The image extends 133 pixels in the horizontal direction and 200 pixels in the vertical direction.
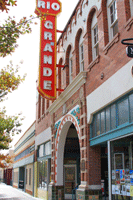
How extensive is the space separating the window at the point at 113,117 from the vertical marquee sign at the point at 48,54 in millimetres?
4769

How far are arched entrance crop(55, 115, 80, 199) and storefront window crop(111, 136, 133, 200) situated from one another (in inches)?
278

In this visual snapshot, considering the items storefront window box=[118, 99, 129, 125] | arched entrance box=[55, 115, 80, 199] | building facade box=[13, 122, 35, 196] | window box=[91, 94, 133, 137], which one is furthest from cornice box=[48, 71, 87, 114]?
building facade box=[13, 122, 35, 196]

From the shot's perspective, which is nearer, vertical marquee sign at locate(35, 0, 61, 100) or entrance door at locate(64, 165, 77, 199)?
vertical marquee sign at locate(35, 0, 61, 100)

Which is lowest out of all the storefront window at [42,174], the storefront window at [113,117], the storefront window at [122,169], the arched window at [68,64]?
the storefront window at [42,174]

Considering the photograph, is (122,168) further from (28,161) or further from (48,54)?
(28,161)

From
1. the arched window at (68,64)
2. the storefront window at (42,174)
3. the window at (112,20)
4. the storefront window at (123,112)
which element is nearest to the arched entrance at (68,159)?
the storefront window at (42,174)

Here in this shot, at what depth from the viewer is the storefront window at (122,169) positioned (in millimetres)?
8984

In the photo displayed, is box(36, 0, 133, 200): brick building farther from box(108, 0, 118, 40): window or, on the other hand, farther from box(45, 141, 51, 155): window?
box(45, 141, 51, 155): window

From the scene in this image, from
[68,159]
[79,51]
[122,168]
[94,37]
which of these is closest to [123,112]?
[122,168]

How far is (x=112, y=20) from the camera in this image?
11344mm

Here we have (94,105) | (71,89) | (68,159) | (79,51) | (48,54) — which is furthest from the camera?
(68,159)

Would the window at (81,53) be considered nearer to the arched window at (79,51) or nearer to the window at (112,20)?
the arched window at (79,51)

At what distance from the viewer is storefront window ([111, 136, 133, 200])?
898 centimetres

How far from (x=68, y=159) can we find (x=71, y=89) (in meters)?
6.10
